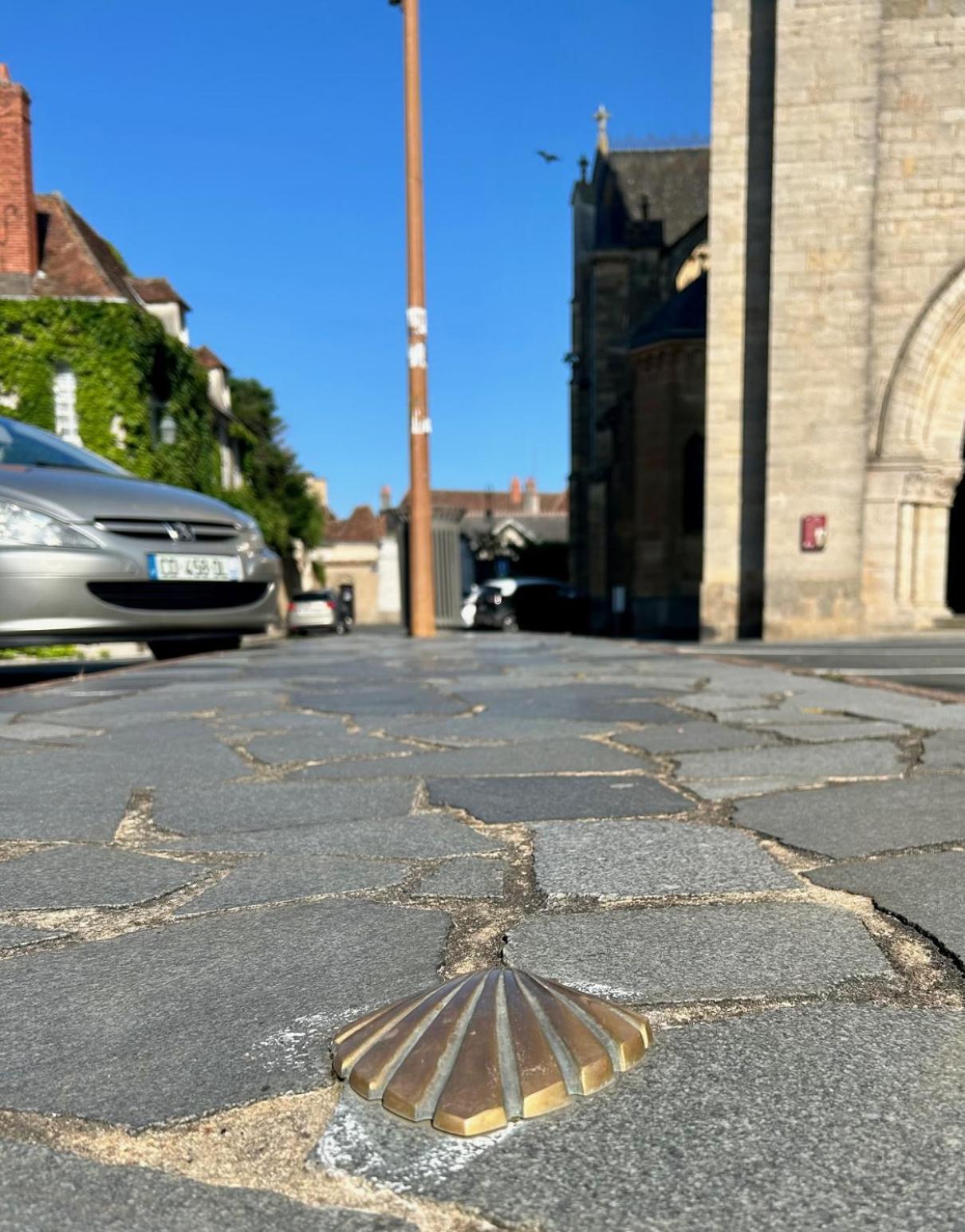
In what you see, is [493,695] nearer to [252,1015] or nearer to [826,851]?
[826,851]

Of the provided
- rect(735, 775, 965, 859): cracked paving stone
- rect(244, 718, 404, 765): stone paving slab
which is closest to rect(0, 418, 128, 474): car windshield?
rect(244, 718, 404, 765): stone paving slab

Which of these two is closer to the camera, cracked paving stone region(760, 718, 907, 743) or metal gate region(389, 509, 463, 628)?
cracked paving stone region(760, 718, 907, 743)

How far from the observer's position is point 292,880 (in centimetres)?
168

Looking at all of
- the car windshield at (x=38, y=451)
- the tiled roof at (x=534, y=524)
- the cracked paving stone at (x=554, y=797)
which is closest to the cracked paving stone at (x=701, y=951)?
the cracked paving stone at (x=554, y=797)

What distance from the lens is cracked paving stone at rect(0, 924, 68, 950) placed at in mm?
1391

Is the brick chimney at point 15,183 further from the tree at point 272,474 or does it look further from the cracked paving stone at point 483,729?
the cracked paving stone at point 483,729

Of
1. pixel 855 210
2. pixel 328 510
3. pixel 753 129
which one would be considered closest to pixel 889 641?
pixel 855 210

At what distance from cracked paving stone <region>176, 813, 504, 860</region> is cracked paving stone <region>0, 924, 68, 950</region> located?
451 millimetres

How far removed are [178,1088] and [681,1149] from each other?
1.72ft

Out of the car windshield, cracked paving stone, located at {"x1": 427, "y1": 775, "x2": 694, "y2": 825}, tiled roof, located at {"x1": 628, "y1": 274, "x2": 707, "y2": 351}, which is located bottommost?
cracked paving stone, located at {"x1": 427, "y1": 775, "x2": 694, "y2": 825}

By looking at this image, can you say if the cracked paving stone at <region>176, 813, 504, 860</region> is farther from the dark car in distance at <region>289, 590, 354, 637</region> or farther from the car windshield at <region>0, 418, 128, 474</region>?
the dark car in distance at <region>289, 590, 354, 637</region>

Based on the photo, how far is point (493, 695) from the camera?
4.48 metres

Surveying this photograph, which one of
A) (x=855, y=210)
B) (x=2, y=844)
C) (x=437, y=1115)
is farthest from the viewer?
(x=855, y=210)

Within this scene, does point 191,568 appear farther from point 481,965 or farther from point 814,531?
point 814,531
